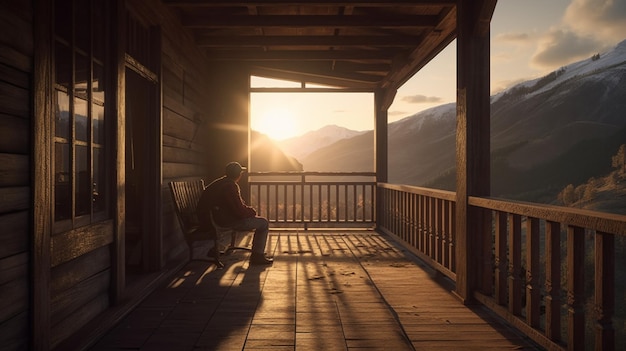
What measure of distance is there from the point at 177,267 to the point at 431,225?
2.49 meters

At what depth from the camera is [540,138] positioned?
8050 centimetres

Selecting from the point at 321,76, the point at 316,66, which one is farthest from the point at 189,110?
the point at 321,76

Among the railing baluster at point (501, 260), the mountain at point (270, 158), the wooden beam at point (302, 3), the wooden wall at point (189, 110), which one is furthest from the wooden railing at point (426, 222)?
the mountain at point (270, 158)

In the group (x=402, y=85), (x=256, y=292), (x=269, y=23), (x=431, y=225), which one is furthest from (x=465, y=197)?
(x=402, y=85)

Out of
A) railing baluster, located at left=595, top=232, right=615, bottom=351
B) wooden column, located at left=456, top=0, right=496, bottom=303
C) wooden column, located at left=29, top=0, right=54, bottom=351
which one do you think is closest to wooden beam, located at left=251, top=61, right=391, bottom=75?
wooden column, located at left=456, top=0, right=496, bottom=303

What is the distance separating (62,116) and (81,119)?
257mm

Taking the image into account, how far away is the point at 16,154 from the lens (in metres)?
2.14

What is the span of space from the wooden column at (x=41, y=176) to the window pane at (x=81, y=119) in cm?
41

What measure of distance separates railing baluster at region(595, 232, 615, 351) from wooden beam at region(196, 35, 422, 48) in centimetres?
443

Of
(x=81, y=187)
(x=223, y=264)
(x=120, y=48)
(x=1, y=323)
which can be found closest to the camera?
(x=1, y=323)

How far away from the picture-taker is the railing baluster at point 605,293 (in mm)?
2033

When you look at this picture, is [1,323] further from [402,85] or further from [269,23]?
[402,85]

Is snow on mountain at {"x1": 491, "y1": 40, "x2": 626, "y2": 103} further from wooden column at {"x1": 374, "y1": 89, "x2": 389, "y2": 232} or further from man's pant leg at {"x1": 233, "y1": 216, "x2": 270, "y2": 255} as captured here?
man's pant leg at {"x1": 233, "y1": 216, "x2": 270, "y2": 255}

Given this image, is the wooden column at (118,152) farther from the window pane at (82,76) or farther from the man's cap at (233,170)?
the man's cap at (233,170)
